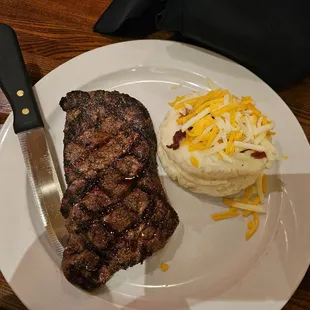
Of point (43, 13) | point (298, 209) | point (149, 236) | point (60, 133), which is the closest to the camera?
point (149, 236)

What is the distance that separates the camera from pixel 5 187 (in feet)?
6.37

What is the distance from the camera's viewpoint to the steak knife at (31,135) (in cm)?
185

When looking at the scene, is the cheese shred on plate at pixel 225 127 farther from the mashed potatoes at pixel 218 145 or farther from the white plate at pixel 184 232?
the white plate at pixel 184 232

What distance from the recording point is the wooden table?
90.6 inches

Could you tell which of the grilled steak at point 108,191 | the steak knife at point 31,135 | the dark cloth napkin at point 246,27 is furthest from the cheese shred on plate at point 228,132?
the steak knife at point 31,135

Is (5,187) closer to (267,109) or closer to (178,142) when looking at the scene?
(178,142)

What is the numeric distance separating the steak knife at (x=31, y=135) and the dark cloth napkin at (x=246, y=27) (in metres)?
0.58

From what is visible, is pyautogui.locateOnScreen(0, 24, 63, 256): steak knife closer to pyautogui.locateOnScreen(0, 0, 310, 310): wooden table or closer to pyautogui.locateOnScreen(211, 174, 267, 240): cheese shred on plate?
pyautogui.locateOnScreen(0, 0, 310, 310): wooden table

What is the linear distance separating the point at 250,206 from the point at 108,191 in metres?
0.67

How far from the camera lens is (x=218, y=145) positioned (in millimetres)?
1793

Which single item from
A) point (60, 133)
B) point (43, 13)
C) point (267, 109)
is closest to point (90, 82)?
point (60, 133)

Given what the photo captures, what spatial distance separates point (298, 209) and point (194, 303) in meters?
0.64

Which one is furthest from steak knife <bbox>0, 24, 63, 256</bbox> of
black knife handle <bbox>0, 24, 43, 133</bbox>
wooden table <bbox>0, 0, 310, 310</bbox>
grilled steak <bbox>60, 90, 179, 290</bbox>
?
wooden table <bbox>0, 0, 310, 310</bbox>

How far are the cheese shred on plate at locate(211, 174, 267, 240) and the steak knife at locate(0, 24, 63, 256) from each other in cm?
73
